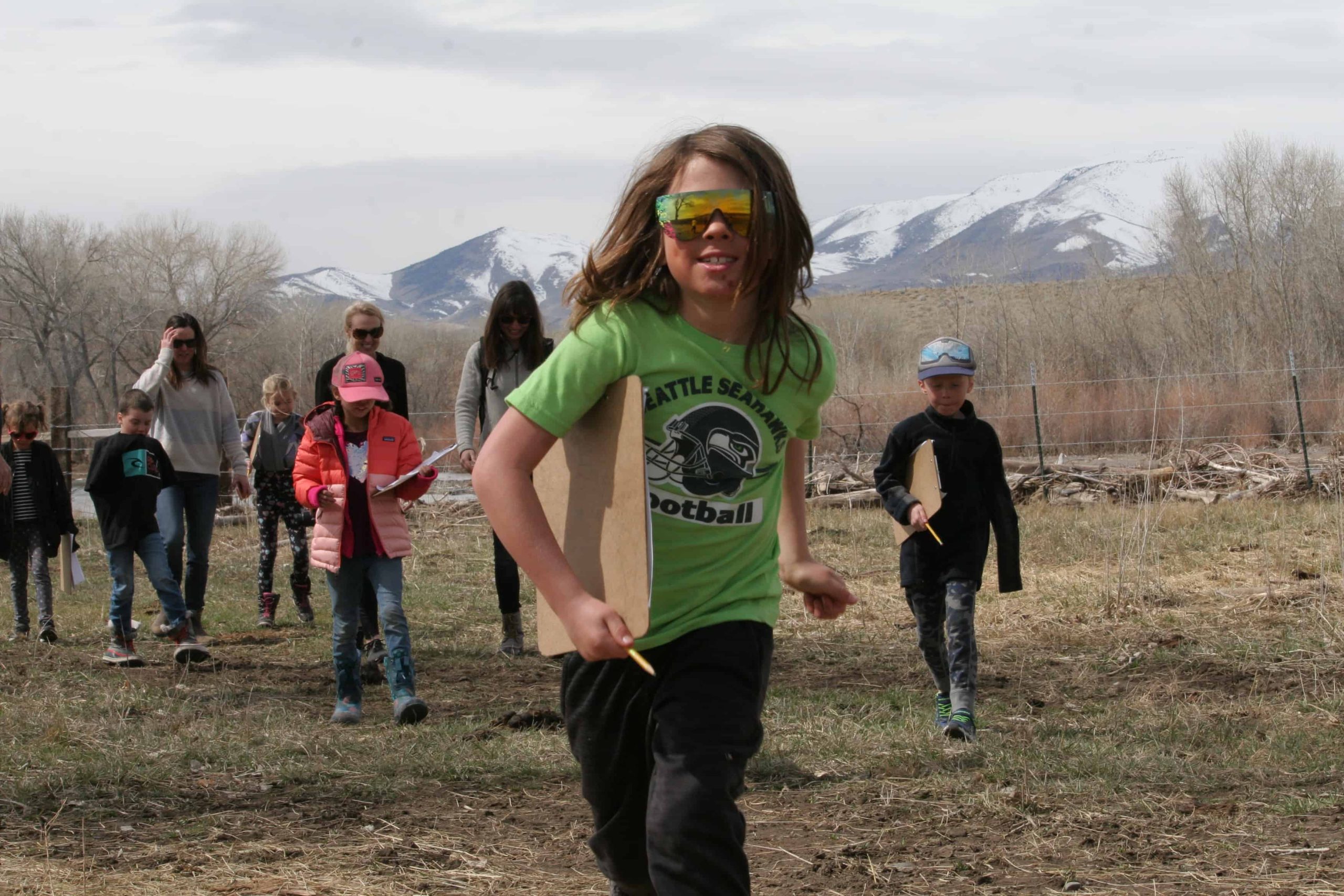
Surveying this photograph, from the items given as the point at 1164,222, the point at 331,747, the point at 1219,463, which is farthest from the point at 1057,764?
the point at 1164,222

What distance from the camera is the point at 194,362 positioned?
788 cm

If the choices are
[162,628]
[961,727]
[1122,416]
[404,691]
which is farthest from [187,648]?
[1122,416]

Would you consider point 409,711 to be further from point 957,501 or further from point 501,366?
point 957,501

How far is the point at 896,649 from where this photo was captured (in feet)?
25.8

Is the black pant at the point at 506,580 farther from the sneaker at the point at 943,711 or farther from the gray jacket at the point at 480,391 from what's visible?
the sneaker at the point at 943,711

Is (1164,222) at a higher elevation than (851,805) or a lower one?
higher

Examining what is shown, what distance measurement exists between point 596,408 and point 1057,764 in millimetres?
3026

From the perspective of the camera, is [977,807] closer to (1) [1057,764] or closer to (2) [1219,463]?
(1) [1057,764]

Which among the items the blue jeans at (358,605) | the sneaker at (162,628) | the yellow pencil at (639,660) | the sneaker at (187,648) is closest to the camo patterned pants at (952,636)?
the blue jeans at (358,605)

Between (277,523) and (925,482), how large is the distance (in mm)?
5199

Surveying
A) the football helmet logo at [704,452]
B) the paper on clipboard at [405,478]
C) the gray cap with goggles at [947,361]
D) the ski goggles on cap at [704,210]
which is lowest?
the paper on clipboard at [405,478]

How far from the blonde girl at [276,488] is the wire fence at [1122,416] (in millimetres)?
8839

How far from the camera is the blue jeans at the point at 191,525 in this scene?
25.2 feet

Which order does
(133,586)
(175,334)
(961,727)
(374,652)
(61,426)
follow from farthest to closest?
(61,426) → (175,334) → (133,586) → (374,652) → (961,727)
